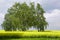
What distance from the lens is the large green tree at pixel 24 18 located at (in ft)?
166

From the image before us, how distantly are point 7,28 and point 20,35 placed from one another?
2240 centimetres

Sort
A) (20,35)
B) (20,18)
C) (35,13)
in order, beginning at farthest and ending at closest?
(35,13) < (20,18) < (20,35)

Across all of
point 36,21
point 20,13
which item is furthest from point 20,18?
point 36,21

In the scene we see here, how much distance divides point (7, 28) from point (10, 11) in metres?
4.85

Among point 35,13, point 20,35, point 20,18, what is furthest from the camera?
point 35,13

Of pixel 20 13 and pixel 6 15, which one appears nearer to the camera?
pixel 20 13

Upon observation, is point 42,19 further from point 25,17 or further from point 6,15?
point 6,15

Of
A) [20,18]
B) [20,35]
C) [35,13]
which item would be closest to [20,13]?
[20,18]

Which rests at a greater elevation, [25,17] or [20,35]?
[25,17]

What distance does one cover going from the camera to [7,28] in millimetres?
53344

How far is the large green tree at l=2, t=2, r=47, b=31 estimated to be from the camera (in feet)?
166

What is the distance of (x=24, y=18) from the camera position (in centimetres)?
5047

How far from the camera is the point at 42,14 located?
5344 centimetres

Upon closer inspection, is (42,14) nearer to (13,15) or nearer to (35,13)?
(35,13)
